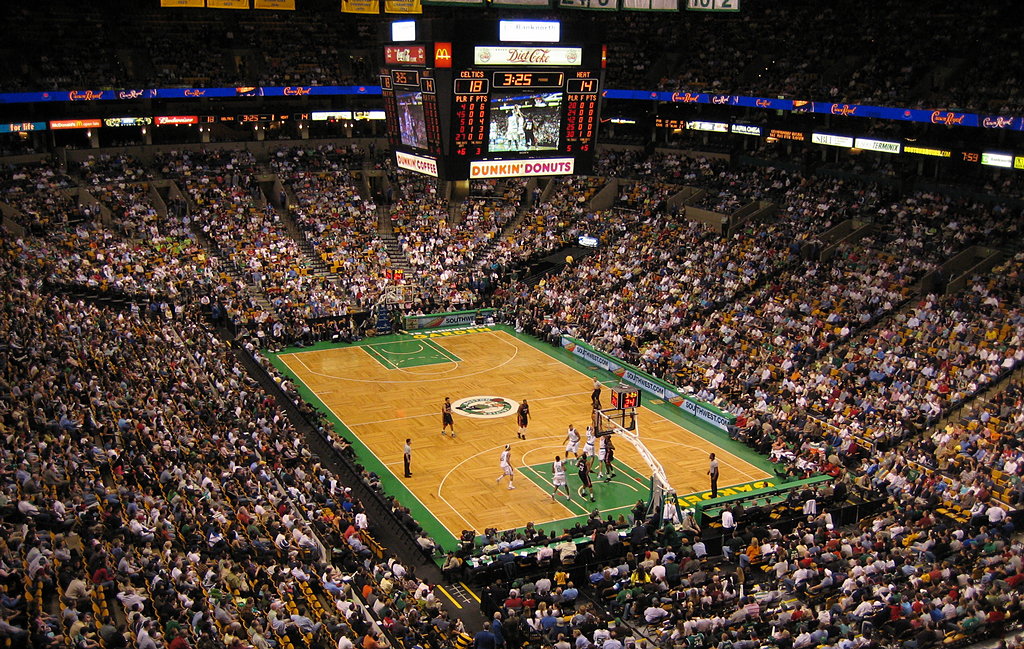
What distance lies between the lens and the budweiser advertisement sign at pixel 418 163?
101ft

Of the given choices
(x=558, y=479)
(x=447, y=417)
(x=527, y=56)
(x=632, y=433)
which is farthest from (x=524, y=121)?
(x=558, y=479)

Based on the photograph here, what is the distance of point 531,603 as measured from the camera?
20.2m

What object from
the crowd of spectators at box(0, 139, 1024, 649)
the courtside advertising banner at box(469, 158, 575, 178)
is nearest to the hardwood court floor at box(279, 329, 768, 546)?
the crowd of spectators at box(0, 139, 1024, 649)

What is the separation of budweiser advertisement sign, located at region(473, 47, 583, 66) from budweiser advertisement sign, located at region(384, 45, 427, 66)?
1594 mm

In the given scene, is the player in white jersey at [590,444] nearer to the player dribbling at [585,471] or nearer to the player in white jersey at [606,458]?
the player dribbling at [585,471]

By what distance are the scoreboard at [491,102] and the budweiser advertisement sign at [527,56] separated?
29mm

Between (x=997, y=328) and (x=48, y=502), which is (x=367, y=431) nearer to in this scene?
(x=48, y=502)

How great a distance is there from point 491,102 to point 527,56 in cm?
168

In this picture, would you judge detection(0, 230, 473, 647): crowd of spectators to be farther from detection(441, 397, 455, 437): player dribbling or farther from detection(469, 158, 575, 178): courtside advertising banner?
detection(469, 158, 575, 178): courtside advertising banner

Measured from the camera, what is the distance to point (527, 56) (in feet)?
97.8

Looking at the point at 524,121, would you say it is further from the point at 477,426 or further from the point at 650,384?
the point at 650,384

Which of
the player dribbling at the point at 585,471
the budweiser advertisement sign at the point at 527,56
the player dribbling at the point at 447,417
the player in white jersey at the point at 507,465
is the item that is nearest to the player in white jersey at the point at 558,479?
the player dribbling at the point at 585,471

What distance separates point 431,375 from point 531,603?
1832 cm

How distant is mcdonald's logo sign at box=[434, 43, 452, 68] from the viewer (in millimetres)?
28859
